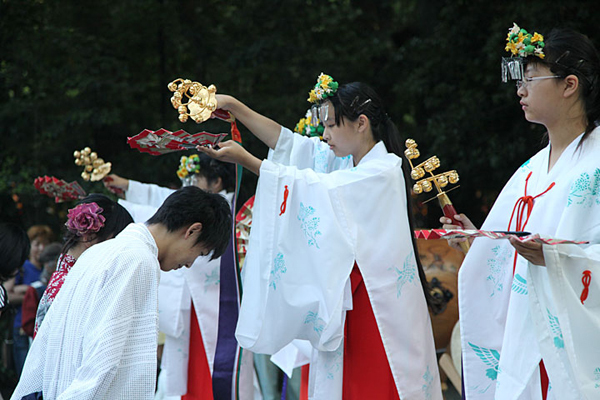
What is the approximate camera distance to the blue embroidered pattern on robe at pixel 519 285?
2412 mm

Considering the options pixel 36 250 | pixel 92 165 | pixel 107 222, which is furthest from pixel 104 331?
pixel 36 250

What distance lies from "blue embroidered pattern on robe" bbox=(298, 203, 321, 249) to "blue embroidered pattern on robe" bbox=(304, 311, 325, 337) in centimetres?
28

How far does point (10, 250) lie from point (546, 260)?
6.76 ft

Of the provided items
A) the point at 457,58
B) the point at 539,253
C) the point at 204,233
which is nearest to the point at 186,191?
the point at 204,233

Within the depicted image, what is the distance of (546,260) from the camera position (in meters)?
2.22

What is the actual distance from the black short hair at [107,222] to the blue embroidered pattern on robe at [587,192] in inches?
66.8

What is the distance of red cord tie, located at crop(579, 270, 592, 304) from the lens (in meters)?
Result: 2.23

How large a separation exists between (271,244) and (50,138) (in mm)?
5409

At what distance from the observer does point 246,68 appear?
7688mm

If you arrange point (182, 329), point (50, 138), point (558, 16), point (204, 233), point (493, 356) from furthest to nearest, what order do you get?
point (50, 138), point (558, 16), point (182, 329), point (493, 356), point (204, 233)

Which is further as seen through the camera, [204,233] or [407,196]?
[407,196]

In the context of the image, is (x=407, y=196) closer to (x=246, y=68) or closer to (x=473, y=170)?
(x=473, y=170)

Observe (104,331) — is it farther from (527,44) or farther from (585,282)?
(527,44)

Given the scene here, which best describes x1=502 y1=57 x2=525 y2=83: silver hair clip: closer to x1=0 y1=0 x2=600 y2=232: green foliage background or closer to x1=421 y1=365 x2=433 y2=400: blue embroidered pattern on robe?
x1=421 y1=365 x2=433 y2=400: blue embroidered pattern on robe
